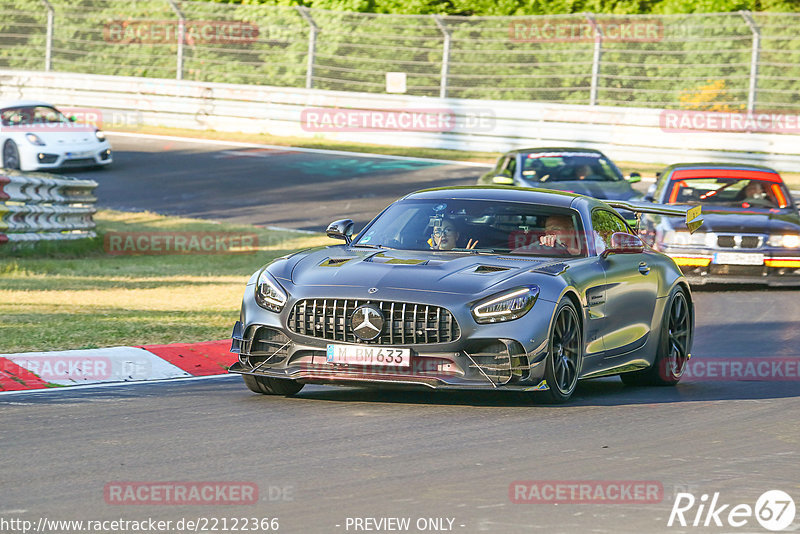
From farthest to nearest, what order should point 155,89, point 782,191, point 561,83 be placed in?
1. point 155,89
2. point 561,83
3. point 782,191

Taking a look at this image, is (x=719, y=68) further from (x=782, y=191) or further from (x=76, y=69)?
(x=76, y=69)

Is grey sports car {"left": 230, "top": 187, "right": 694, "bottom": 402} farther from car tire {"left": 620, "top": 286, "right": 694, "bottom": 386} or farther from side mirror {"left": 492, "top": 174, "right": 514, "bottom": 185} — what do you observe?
side mirror {"left": 492, "top": 174, "right": 514, "bottom": 185}

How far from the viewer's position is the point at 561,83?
33.2 metres

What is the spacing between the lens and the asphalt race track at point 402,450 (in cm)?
612

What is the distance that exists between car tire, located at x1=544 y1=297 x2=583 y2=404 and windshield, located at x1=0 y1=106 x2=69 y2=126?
2035 cm

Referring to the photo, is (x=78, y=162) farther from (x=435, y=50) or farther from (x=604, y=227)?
(x=604, y=227)

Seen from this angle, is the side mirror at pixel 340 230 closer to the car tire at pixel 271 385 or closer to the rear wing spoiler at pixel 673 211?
the car tire at pixel 271 385

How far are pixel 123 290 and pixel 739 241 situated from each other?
23.1 feet

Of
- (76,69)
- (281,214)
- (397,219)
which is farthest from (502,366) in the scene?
(76,69)

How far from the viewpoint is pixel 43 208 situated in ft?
62.1

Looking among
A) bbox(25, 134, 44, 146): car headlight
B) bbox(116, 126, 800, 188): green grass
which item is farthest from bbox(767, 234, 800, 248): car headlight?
bbox(25, 134, 44, 146): car headlight

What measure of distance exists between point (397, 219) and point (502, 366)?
6.24 ft

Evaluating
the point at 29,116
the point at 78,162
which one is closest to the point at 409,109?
the point at 78,162

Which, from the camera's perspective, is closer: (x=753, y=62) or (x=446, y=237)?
(x=446, y=237)
